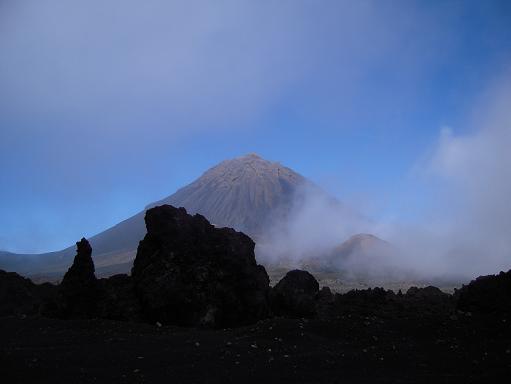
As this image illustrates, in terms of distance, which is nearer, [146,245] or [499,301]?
[499,301]

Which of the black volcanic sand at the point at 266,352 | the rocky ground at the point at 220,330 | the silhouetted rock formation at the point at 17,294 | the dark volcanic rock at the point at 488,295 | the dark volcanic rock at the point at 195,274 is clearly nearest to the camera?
the black volcanic sand at the point at 266,352

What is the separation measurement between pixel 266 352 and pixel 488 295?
1523cm

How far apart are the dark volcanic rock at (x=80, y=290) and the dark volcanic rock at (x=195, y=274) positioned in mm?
2338

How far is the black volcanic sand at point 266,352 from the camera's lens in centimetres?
1288

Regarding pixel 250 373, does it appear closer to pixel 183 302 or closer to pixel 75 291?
pixel 183 302

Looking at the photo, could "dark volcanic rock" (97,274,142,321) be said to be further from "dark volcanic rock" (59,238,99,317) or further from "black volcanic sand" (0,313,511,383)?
"black volcanic sand" (0,313,511,383)

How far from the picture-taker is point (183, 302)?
24.0m

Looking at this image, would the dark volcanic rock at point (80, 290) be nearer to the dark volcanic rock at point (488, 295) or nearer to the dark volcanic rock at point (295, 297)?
the dark volcanic rock at point (295, 297)

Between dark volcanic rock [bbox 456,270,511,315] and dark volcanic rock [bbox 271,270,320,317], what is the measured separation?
9113 millimetres

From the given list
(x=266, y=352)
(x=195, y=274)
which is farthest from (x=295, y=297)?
(x=266, y=352)

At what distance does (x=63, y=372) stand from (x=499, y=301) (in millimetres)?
20931

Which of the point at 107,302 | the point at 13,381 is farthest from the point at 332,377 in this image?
the point at 107,302

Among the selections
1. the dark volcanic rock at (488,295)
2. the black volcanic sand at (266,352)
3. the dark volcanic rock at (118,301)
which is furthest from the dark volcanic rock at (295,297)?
the black volcanic sand at (266,352)

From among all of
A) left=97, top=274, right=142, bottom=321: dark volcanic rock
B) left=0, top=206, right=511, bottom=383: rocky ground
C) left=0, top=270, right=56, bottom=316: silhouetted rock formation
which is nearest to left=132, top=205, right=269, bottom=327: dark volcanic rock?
left=0, top=206, right=511, bottom=383: rocky ground
